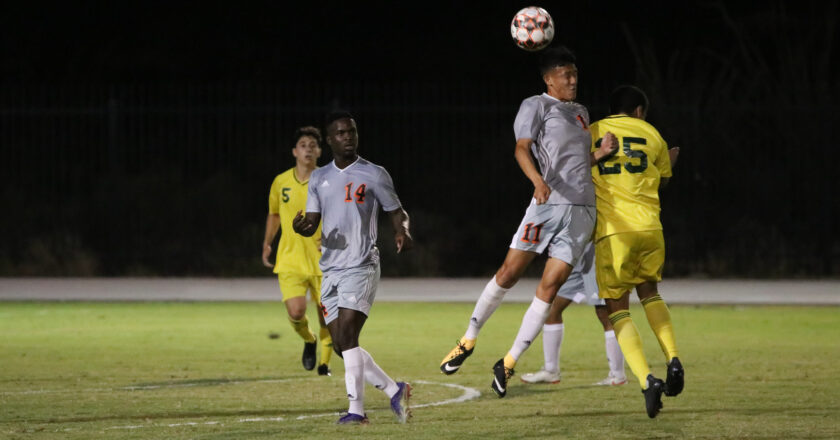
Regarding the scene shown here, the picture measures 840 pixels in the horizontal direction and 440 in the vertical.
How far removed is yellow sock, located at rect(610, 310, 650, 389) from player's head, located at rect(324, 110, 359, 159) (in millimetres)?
2111

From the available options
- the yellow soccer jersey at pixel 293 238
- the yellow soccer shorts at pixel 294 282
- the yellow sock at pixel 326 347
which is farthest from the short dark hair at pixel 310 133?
the yellow sock at pixel 326 347

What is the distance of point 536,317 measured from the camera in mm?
9164

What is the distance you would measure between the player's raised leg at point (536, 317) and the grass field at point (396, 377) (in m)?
0.30

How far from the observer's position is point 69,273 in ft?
79.6

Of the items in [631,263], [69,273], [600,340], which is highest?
[631,263]

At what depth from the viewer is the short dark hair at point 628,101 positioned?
920 centimetres

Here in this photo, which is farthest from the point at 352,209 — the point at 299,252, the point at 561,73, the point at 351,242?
the point at 299,252

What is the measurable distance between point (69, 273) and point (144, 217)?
7.80ft

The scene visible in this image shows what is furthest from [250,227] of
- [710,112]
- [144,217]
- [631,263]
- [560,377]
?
[631,263]

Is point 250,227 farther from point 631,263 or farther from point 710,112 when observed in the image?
point 631,263

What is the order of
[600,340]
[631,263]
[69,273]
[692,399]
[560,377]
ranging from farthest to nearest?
[69,273] → [600,340] → [560,377] → [692,399] → [631,263]

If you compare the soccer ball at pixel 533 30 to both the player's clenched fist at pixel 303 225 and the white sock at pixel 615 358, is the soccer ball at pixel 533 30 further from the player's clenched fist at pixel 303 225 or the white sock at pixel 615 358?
the white sock at pixel 615 358

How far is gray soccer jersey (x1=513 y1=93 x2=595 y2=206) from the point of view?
893cm

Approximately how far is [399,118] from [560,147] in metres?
16.7
